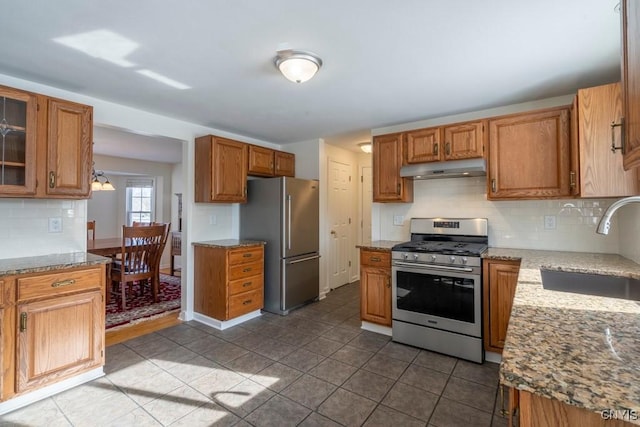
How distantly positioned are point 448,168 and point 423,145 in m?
0.41

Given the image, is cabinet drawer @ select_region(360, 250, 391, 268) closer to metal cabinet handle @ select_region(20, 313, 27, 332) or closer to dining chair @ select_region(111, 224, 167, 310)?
metal cabinet handle @ select_region(20, 313, 27, 332)

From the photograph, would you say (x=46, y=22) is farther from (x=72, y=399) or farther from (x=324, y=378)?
(x=324, y=378)

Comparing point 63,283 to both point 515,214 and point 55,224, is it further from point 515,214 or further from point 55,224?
point 515,214

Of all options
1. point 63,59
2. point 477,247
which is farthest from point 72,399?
point 477,247

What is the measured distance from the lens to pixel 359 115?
130 inches

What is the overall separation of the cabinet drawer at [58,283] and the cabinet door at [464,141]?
3.15m

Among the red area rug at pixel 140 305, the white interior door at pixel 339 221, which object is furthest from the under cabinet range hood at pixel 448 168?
the red area rug at pixel 140 305

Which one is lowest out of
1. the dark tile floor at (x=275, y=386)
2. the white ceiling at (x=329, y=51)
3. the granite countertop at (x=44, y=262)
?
the dark tile floor at (x=275, y=386)

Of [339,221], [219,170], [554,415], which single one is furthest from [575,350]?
[339,221]

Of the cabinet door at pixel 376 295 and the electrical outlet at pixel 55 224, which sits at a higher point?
the electrical outlet at pixel 55 224

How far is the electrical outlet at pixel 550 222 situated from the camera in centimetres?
275

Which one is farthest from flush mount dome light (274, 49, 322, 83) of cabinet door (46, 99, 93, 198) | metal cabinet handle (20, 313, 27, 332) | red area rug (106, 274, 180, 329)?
red area rug (106, 274, 180, 329)

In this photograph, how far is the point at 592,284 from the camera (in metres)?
1.91

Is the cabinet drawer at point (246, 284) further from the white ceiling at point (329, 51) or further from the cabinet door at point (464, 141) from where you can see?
the cabinet door at point (464, 141)
